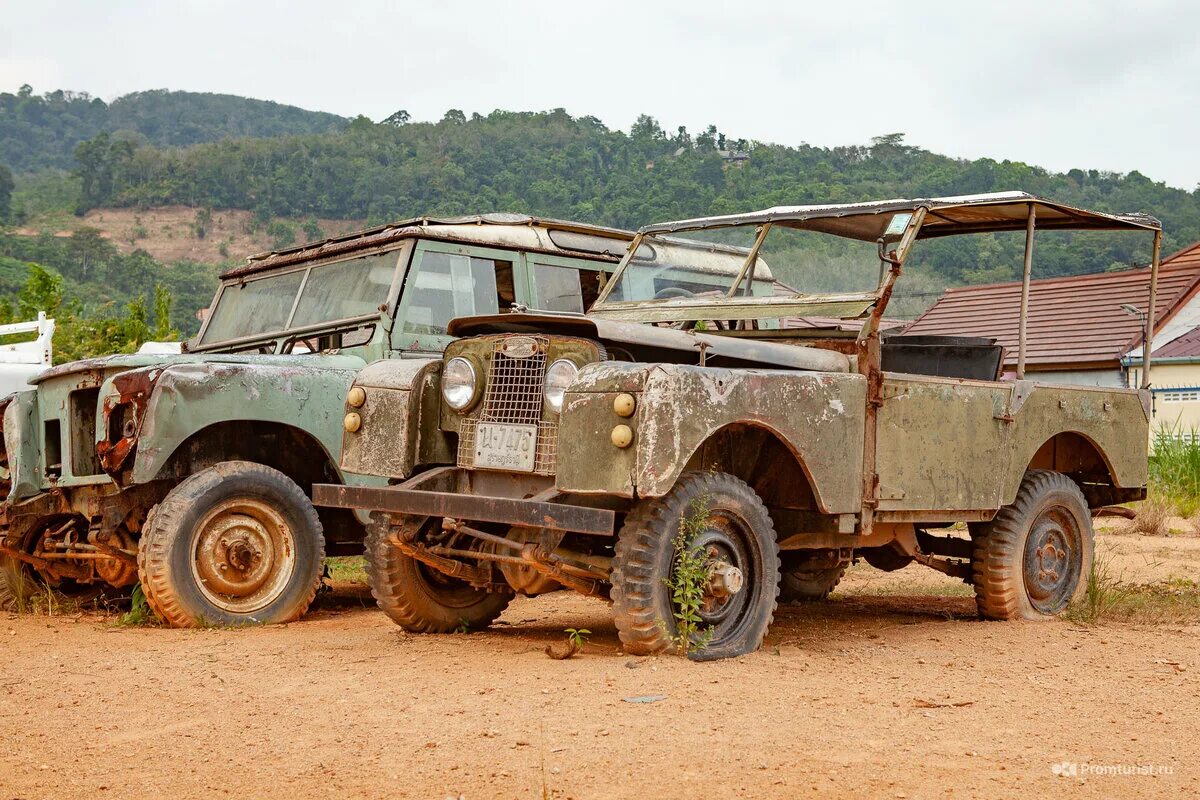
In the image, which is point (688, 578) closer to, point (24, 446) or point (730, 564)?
point (730, 564)

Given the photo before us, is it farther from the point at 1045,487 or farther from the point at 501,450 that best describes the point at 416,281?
the point at 1045,487

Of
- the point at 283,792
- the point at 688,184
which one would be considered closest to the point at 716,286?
the point at 283,792

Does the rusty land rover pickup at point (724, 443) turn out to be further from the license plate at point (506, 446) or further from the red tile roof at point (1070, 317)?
the red tile roof at point (1070, 317)

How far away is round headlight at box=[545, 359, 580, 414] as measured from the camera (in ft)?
18.2

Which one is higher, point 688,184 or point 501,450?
point 688,184

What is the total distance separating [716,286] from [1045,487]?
205 centimetres

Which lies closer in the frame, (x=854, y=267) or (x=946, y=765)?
(x=946, y=765)

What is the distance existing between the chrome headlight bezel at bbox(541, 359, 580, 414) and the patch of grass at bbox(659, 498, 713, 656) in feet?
2.32

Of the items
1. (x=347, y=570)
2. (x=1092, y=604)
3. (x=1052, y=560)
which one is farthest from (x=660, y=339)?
(x=347, y=570)

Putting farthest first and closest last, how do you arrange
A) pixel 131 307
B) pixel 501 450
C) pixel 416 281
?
1. pixel 131 307
2. pixel 416 281
3. pixel 501 450

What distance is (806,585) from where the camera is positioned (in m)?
8.08

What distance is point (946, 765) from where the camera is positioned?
3.93 metres

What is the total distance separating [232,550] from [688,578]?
111 inches

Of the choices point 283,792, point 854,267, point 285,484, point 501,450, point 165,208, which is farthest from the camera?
point 165,208
